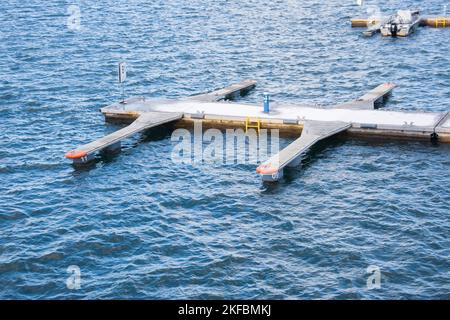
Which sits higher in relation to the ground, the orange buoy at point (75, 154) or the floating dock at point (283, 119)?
the floating dock at point (283, 119)

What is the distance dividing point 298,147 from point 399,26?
42918 millimetres

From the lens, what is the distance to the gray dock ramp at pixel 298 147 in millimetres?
47250

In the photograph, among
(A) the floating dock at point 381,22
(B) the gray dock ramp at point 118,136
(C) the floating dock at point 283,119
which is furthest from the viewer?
(A) the floating dock at point 381,22

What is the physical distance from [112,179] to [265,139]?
12.2 meters

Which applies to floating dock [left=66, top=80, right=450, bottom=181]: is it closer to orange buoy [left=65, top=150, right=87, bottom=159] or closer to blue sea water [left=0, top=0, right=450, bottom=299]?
orange buoy [left=65, top=150, right=87, bottom=159]

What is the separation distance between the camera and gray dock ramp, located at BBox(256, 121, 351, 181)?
47250 mm

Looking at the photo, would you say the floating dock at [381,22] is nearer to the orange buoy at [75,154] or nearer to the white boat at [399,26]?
the white boat at [399,26]

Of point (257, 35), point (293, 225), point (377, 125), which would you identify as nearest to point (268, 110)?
point (377, 125)

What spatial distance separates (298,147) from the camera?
5047 centimetres

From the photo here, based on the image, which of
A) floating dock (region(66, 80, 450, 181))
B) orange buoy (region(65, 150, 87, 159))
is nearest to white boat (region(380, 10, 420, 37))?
floating dock (region(66, 80, 450, 181))

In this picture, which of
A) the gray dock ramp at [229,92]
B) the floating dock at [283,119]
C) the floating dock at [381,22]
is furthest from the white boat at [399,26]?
the gray dock ramp at [229,92]

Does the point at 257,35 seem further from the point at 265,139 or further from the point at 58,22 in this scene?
the point at 265,139

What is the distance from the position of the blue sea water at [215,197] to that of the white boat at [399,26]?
4.85 meters

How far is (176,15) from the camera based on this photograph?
4146 inches
